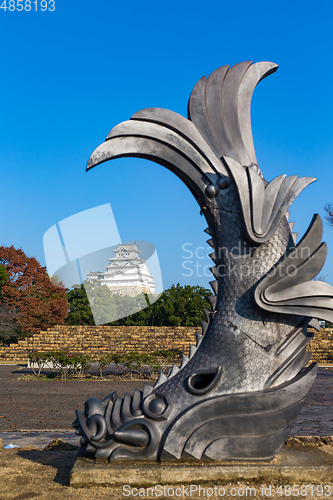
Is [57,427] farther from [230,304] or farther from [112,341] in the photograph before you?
[112,341]

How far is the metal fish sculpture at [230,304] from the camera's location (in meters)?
3.05

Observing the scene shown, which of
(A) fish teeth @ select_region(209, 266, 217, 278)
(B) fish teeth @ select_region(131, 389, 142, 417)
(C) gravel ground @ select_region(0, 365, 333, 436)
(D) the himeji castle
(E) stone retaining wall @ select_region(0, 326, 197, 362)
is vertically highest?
(D) the himeji castle

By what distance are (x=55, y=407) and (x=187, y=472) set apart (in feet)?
17.6

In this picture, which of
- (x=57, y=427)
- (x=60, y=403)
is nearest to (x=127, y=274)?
(x=60, y=403)

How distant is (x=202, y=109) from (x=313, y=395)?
7.86 metres

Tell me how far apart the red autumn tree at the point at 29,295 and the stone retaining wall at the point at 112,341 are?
1.35 meters

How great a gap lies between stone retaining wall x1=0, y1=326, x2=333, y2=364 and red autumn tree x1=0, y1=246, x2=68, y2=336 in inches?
53.0

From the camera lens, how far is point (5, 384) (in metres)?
10.7

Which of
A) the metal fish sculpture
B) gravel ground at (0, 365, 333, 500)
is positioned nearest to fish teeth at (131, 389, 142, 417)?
the metal fish sculpture

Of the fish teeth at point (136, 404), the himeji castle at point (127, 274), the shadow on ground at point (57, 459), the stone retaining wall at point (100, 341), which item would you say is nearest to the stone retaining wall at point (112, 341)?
the stone retaining wall at point (100, 341)

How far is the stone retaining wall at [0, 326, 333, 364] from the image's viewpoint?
19406mm

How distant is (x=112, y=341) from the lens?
2058 centimetres

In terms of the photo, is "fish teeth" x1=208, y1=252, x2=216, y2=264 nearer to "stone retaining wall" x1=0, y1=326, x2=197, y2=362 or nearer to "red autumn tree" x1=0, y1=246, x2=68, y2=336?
"stone retaining wall" x1=0, y1=326, x2=197, y2=362

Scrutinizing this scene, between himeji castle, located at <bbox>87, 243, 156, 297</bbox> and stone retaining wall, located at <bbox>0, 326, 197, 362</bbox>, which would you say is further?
himeji castle, located at <bbox>87, 243, 156, 297</bbox>
